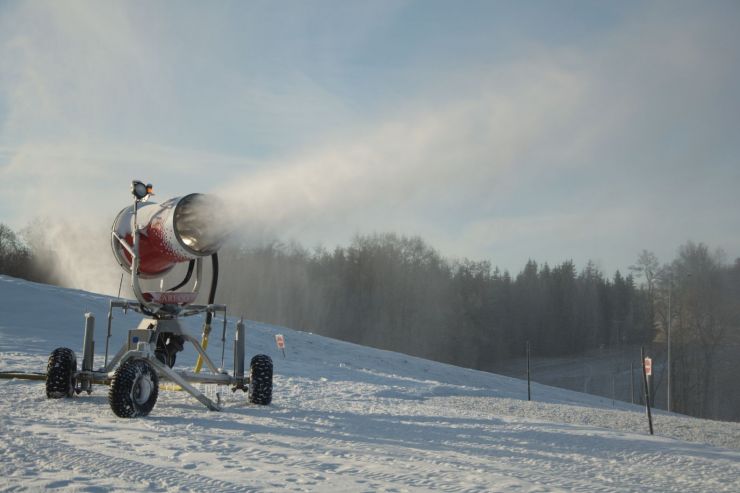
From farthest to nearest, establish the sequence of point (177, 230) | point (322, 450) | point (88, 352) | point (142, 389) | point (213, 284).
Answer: point (213, 284) → point (88, 352) → point (177, 230) → point (142, 389) → point (322, 450)

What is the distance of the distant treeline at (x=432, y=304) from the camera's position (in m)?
74.3

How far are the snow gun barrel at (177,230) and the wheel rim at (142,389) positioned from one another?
6.98ft

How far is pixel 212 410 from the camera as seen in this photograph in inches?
396

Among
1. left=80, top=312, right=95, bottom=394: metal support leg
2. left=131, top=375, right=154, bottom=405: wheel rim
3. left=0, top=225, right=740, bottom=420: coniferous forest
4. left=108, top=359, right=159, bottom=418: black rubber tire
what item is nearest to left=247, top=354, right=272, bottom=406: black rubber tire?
left=108, top=359, right=159, bottom=418: black rubber tire

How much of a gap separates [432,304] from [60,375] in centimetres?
7637

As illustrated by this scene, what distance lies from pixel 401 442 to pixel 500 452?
1182 mm

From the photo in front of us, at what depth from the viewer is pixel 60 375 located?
1052 centimetres

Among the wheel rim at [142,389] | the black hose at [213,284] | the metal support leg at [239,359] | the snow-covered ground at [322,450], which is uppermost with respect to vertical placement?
the black hose at [213,284]

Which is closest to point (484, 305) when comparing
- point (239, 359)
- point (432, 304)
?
point (432, 304)

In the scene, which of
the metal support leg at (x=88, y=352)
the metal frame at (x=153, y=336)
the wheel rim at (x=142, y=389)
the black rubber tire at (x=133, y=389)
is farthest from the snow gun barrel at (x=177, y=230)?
the wheel rim at (x=142, y=389)

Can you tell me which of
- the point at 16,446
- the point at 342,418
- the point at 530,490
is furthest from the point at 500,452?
the point at 16,446

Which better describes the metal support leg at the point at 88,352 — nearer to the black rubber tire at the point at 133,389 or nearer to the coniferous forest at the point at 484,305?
the black rubber tire at the point at 133,389

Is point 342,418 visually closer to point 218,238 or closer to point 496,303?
point 218,238

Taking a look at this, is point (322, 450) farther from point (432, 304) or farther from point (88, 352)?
point (432, 304)
